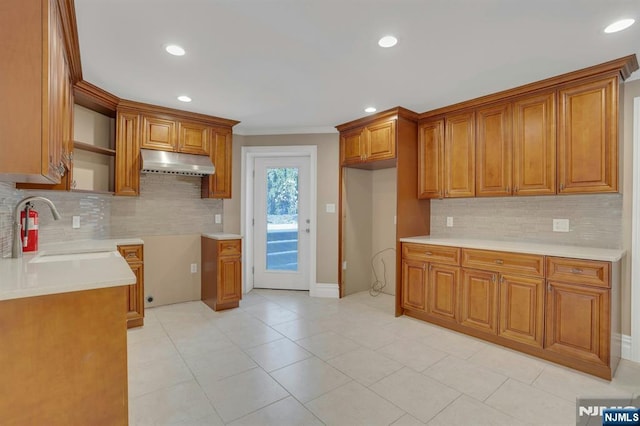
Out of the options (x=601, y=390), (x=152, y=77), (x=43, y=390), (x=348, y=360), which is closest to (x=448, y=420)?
(x=348, y=360)

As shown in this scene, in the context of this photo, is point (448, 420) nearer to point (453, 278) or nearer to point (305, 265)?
point (453, 278)

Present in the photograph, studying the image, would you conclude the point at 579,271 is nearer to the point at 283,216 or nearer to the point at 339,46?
the point at 339,46

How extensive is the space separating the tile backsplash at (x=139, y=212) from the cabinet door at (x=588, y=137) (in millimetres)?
3984

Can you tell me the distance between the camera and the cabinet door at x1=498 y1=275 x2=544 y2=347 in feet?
8.59

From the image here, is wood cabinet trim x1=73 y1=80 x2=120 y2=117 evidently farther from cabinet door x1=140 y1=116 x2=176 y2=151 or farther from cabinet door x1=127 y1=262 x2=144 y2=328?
cabinet door x1=127 y1=262 x2=144 y2=328

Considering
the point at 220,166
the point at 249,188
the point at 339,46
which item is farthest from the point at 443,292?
the point at 220,166

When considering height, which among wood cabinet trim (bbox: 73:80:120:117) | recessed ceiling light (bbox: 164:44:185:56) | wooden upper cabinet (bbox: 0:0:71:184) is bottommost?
wooden upper cabinet (bbox: 0:0:71:184)

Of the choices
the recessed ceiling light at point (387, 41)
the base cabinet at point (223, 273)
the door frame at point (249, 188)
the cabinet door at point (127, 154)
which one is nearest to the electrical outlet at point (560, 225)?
the recessed ceiling light at point (387, 41)

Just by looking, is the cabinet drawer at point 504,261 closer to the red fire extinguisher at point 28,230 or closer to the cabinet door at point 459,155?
the cabinet door at point 459,155

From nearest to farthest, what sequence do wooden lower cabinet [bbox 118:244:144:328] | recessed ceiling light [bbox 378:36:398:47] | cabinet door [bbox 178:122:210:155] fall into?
recessed ceiling light [bbox 378:36:398:47] < wooden lower cabinet [bbox 118:244:144:328] < cabinet door [bbox 178:122:210:155]

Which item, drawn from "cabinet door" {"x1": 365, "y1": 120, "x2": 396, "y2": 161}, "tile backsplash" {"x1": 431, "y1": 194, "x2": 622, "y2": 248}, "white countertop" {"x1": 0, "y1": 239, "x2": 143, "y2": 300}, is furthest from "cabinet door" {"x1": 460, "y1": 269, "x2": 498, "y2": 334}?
"white countertop" {"x1": 0, "y1": 239, "x2": 143, "y2": 300}

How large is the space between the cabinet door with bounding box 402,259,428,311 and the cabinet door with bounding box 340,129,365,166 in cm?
148

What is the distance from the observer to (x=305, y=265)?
15.7 ft

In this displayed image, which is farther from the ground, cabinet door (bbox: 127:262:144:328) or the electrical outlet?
the electrical outlet
